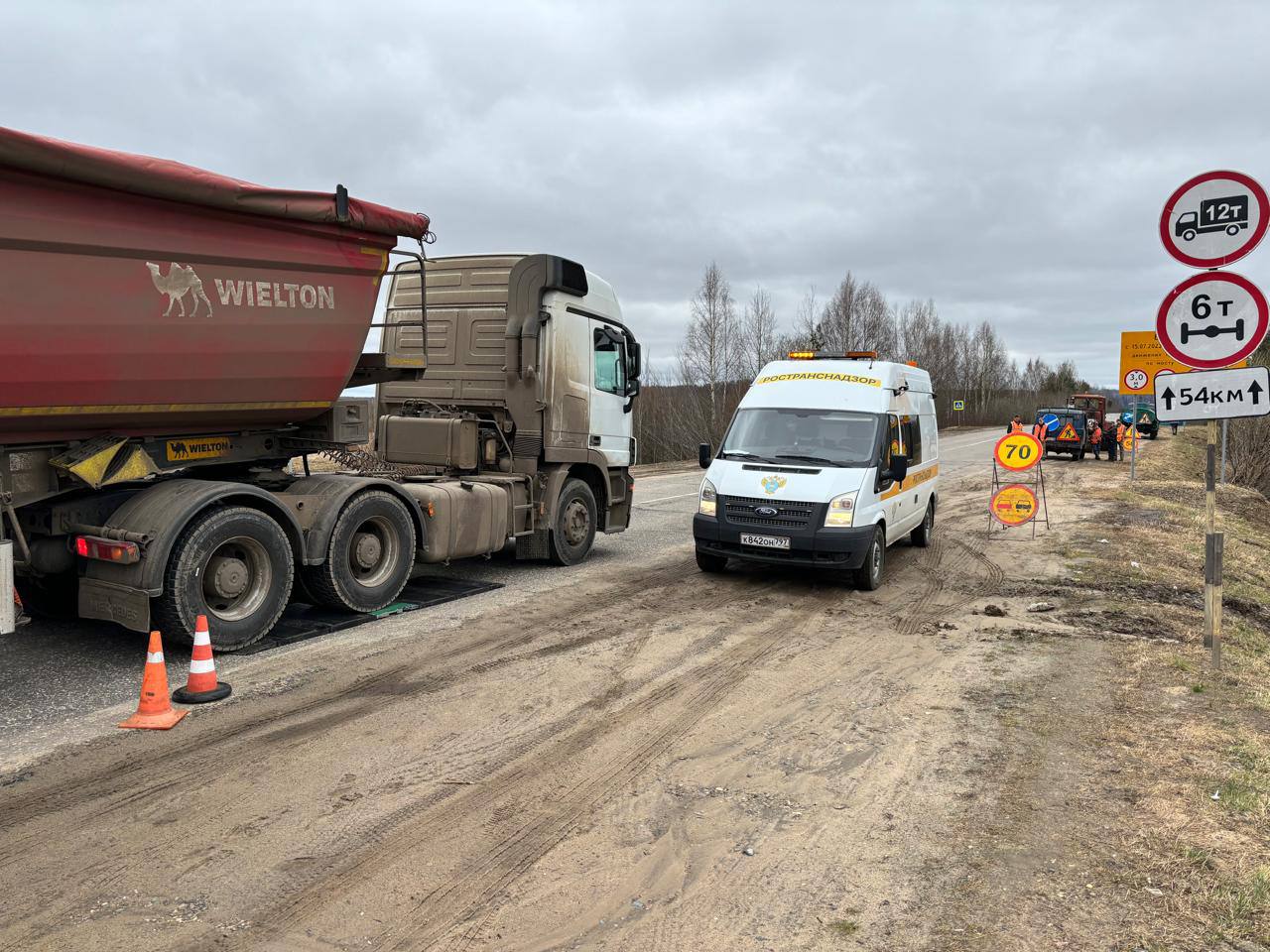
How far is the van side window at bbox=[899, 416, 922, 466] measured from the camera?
10477 mm

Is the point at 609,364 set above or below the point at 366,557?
above

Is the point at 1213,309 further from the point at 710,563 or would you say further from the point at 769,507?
the point at 710,563

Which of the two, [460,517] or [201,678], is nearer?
[201,678]

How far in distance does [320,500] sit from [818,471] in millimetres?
4851

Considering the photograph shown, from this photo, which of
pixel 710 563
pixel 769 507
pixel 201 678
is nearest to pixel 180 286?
pixel 201 678

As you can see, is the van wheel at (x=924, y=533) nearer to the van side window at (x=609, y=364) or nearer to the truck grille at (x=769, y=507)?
the truck grille at (x=769, y=507)

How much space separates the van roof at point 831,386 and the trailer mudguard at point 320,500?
15.2 feet

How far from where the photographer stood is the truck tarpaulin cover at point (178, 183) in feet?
16.2

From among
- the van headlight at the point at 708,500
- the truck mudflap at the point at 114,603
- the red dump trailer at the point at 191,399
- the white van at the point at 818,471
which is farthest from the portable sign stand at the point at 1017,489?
the truck mudflap at the point at 114,603

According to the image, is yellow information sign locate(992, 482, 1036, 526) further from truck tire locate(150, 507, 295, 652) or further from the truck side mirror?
truck tire locate(150, 507, 295, 652)

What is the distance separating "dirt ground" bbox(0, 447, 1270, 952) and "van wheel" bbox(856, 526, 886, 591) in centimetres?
188

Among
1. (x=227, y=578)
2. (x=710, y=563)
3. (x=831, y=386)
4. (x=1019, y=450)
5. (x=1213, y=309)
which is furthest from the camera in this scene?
(x=1019, y=450)

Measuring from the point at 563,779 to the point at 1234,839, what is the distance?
3.01 m

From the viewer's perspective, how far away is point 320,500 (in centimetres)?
732
